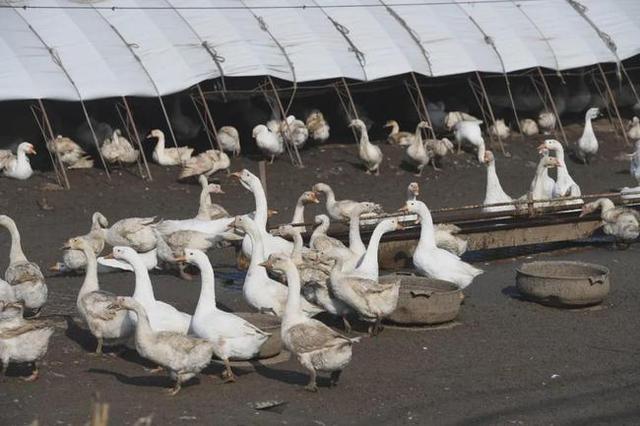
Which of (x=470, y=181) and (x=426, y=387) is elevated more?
(x=426, y=387)

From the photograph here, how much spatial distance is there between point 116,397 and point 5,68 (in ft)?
44.0

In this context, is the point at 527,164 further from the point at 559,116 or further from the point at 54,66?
the point at 54,66

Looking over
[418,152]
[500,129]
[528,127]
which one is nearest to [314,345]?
[418,152]

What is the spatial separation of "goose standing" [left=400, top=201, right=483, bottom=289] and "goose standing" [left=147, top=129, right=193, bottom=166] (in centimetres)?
1046

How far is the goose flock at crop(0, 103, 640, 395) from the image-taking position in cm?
1180

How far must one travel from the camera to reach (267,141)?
26.2 m

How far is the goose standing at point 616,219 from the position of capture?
1916 cm

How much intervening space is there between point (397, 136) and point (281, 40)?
12.8 feet

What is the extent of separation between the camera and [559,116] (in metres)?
32.5

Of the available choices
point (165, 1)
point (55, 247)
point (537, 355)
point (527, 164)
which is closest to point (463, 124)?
point (527, 164)

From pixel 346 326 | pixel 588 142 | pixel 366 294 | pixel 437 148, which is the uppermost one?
pixel 366 294

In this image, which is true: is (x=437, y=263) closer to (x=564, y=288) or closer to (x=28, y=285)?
(x=564, y=288)

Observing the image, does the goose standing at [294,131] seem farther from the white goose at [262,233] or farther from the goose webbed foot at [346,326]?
the goose webbed foot at [346,326]

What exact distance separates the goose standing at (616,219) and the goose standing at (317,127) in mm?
9897
